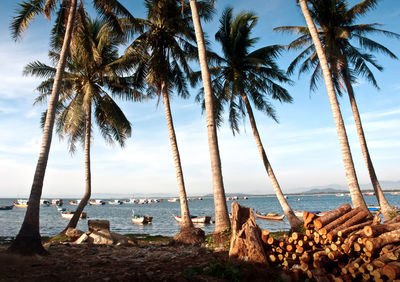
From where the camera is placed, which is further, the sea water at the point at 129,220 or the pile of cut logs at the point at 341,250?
the sea water at the point at 129,220

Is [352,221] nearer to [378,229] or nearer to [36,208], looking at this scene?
[378,229]

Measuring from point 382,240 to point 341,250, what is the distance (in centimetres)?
83

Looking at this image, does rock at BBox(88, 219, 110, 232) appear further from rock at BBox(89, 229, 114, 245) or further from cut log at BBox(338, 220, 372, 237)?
cut log at BBox(338, 220, 372, 237)

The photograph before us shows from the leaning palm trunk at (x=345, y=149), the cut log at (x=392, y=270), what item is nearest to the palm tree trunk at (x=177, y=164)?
the leaning palm trunk at (x=345, y=149)

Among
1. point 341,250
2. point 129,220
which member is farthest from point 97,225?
point 129,220

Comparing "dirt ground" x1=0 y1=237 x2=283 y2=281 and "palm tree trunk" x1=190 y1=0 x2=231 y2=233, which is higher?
"palm tree trunk" x1=190 y1=0 x2=231 y2=233

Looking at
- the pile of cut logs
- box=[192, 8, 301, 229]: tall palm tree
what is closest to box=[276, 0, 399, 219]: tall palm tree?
box=[192, 8, 301, 229]: tall palm tree

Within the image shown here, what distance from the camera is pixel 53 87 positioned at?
1069cm

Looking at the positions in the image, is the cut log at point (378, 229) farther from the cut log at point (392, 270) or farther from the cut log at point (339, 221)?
the cut log at point (392, 270)

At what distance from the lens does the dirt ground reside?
20.0 feet

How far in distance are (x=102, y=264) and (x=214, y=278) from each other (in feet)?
11.9

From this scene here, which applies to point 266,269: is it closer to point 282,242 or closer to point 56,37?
point 282,242

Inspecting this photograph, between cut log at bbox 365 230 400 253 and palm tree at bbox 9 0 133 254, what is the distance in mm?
9311

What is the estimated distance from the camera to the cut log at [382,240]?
5531 mm
